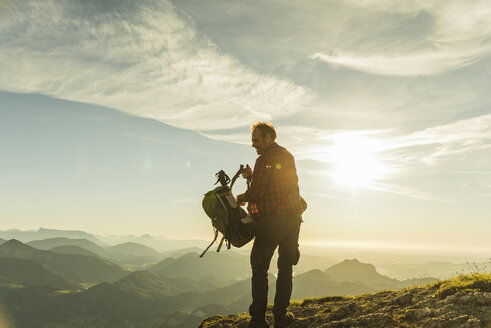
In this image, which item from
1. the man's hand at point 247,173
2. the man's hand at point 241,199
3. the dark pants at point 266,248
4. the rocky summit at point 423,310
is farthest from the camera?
the man's hand at point 247,173

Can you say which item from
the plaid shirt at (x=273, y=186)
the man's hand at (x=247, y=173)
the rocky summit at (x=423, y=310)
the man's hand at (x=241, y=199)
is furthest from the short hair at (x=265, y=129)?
the rocky summit at (x=423, y=310)

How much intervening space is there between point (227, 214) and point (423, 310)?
452 cm

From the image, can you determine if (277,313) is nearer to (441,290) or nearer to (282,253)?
(282,253)

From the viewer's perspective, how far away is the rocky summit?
16.7 feet

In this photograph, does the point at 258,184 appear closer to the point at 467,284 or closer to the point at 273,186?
the point at 273,186

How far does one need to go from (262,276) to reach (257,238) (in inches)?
31.6

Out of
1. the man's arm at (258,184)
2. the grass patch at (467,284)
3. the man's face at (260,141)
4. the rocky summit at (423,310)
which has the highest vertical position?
the man's face at (260,141)

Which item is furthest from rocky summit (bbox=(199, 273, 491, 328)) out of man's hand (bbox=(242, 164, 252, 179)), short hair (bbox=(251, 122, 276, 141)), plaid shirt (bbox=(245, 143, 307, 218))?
short hair (bbox=(251, 122, 276, 141))

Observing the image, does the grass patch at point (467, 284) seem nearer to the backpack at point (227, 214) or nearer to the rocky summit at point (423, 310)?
the rocky summit at point (423, 310)

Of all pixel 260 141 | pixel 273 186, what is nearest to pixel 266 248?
pixel 273 186

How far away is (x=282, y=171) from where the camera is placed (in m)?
6.07

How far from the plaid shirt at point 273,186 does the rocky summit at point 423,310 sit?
277 cm

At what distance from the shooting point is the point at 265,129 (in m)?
6.30

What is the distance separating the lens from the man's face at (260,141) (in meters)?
6.23
